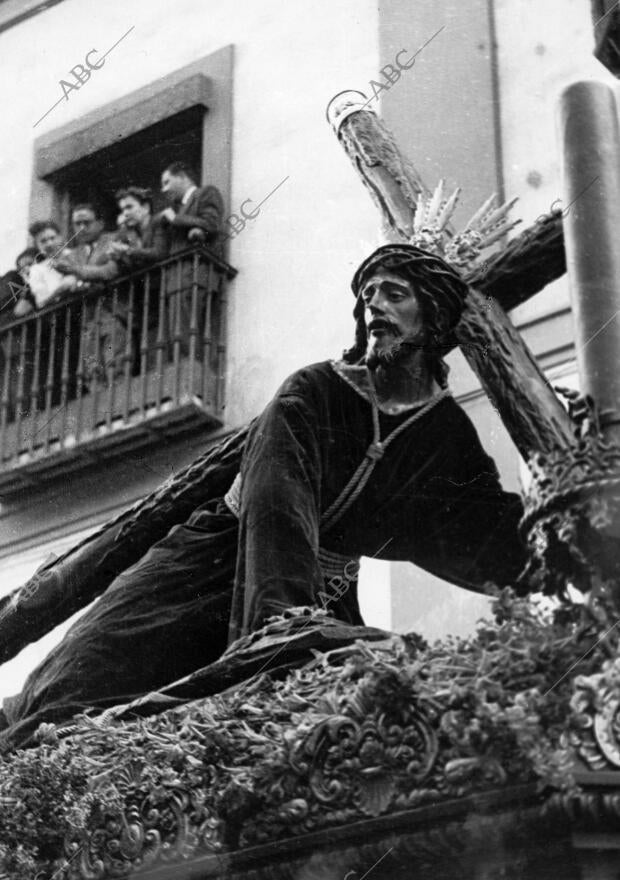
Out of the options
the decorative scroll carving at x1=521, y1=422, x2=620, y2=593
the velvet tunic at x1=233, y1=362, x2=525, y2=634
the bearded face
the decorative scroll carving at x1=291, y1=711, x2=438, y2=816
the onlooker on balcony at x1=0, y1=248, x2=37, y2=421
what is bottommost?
the decorative scroll carving at x1=291, y1=711, x2=438, y2=816

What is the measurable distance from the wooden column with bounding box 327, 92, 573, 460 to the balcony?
28.7 inches

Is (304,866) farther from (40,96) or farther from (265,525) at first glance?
(40,96)

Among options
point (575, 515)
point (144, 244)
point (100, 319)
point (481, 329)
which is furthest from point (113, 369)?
point (575, 515)

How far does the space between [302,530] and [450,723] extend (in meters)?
0.91

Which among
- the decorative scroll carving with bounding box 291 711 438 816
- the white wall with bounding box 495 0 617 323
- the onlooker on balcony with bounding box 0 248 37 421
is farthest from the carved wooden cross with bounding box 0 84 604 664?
the onlooker on balcony with bounding box 0 248 37 421

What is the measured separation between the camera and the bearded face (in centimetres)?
446

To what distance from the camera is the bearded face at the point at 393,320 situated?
14.6 ft

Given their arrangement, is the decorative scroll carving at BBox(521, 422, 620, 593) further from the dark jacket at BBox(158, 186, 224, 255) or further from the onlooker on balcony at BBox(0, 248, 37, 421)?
the onlooker on balcony at BBox(0, 248, 37, 421)

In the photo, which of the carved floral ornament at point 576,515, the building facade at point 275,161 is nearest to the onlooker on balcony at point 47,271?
the building facade at point 275,161

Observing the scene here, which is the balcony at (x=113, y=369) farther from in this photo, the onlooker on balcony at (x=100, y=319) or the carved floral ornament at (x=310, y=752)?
the carved floral ornament at (x=310, y=752)

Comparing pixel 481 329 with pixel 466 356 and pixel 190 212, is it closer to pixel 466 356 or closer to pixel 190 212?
pixel 466 356

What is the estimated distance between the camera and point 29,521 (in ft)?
18.9

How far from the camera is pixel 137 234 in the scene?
233 inches

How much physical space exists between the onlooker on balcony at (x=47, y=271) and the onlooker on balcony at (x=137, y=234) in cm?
16
